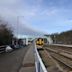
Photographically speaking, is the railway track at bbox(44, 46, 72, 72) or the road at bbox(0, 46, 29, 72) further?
the railway track at bbox(44, 46, 72, 72)

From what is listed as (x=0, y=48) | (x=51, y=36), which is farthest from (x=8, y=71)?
(x=51, y=36)

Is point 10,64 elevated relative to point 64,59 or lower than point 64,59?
lower

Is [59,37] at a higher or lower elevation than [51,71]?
higher

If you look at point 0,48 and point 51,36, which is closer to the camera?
point 0,48

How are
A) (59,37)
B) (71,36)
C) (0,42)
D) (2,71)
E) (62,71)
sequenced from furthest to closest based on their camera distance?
(59,37) < (71,36) < (0,42) < (62,71) < (2,71)

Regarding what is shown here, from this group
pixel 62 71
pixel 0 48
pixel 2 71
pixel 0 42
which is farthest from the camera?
pixel 0 42

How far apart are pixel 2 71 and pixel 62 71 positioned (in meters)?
5.46

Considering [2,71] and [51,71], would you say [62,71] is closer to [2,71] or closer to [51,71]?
[51,71]

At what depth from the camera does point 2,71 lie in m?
17.2

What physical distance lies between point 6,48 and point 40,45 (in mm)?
17725

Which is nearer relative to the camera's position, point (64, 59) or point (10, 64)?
point (10, 64)

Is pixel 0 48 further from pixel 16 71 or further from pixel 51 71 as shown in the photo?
pixel 16 71

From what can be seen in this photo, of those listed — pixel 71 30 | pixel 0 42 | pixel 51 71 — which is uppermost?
pixel 71 30

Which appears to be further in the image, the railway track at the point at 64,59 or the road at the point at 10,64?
the railway track at the point at 64,59
